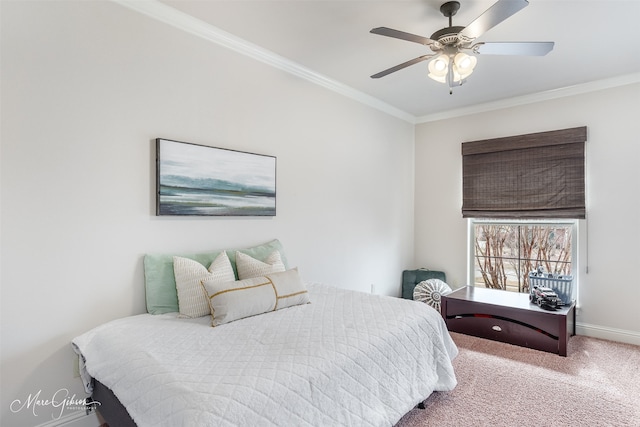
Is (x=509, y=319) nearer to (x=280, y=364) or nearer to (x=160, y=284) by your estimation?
(x=280, y=364)

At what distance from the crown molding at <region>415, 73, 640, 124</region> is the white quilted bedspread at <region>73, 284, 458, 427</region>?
9.55ft

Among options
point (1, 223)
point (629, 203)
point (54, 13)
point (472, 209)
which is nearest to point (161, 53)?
point (54, 13)

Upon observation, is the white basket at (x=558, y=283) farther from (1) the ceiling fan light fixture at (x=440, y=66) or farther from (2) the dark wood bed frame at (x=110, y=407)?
(2) the dark wood bed frame at (x=110, y=407)

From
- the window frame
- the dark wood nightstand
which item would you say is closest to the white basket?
the dark wood nightstand

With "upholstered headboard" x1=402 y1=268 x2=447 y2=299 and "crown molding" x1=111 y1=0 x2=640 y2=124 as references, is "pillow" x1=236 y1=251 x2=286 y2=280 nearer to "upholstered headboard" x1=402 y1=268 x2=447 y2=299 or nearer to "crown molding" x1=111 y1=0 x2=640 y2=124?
"crown molding" x1=111 y1=0 x2=640 y2=124

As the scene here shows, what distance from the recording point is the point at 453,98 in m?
3.91

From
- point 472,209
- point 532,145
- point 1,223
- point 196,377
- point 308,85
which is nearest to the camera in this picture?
point 196,377

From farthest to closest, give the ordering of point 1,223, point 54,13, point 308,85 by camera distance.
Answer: point 308,85 < point 54,13 < point 1,223

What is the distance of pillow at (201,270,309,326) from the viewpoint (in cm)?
197

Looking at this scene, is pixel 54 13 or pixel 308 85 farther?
pixel 308 85

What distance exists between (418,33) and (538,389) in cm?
265

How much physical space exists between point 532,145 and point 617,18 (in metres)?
1.59

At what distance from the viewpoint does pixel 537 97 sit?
3.76 meters

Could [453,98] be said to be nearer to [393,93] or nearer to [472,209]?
[393,93]
